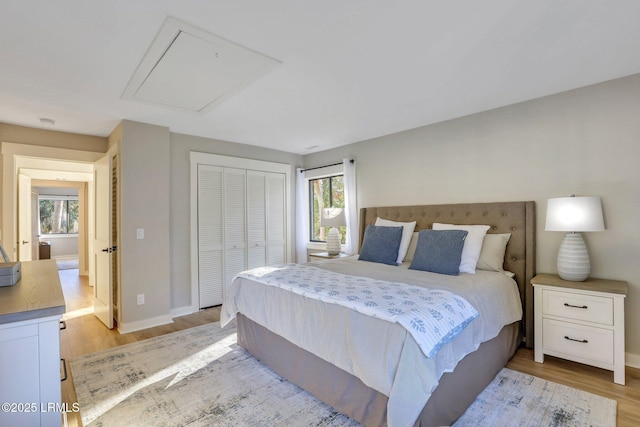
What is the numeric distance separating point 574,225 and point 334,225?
109 inches

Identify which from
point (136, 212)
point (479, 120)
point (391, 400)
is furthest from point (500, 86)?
point (136, 212)

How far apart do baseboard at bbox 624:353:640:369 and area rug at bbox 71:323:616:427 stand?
2.33 ft

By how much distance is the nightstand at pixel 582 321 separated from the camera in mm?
2225

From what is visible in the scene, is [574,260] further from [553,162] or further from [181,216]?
[181,216]

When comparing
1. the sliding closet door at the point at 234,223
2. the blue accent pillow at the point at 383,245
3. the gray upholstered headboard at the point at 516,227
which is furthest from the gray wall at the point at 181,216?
the gray upholstered headboard at the point at 516,227

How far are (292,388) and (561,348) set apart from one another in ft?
7.11

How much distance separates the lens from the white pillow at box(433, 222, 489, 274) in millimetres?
2807

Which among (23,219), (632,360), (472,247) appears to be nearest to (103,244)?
(23,219)

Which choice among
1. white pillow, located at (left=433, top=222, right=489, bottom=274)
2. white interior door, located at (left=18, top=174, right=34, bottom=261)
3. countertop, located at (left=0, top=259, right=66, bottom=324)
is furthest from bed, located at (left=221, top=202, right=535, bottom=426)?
white interior door, located at (left=18, top=174, right=34, bottom=261)

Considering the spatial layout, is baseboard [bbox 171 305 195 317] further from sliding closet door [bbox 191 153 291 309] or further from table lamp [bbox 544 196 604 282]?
table lamp [bbox 544 196 604 282]

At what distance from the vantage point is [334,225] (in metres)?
4.50

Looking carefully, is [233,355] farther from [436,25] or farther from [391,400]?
[436,25]

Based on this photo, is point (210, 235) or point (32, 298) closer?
point (32, 298)

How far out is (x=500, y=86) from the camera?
8.52 ft
